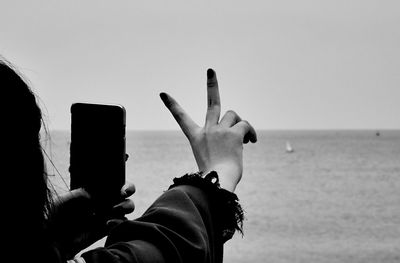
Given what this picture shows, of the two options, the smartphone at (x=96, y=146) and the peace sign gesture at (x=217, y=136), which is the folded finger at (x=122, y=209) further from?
the peace sign gesture at (x=217, y=136)

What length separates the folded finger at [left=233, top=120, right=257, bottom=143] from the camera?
1.56 m

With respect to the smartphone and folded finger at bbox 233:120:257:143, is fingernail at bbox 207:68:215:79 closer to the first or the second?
folded finger at bbox 233:120:257:143

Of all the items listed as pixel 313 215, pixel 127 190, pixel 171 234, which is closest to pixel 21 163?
pixel 171 234

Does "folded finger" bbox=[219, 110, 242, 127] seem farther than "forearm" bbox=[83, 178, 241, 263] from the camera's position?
Yes

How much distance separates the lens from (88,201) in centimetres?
157

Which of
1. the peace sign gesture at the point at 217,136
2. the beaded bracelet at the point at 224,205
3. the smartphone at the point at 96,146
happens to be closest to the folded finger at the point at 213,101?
the peace sign gesture at the point at 217,136

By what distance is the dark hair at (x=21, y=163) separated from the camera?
3.71 feet

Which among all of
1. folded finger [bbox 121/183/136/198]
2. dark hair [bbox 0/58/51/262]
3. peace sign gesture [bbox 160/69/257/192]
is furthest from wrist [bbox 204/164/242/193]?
dark hair [bbox 0/58/51/262]

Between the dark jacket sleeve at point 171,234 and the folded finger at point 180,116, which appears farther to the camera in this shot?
the folded finger at point 180,116

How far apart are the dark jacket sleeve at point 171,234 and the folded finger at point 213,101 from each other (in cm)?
15

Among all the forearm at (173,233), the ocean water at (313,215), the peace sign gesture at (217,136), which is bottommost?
the ocean water at (313,215)

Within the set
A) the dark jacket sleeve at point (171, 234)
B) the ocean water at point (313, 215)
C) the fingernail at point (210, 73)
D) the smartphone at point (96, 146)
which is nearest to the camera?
the dark jacket sleeve at point (171, 234)

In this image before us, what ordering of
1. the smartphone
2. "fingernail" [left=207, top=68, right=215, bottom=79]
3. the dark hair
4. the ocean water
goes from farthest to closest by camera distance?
the ocean water → the smartphone → "fingernail" [left=207, top=68, right=215, bottom=79] → the dark hair

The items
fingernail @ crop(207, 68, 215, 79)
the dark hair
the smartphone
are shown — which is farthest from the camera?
the smartphone
